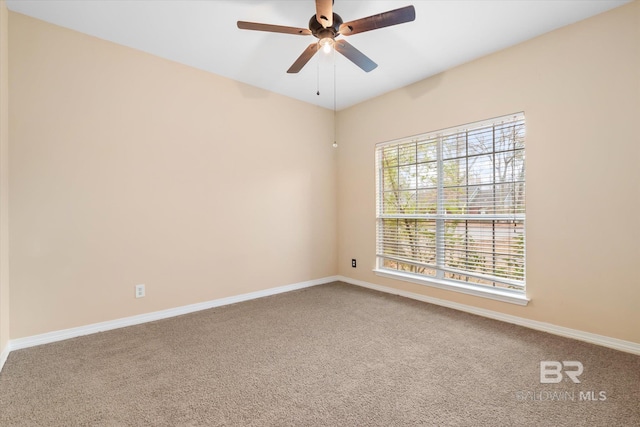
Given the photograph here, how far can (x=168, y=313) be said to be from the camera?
3.13 metres

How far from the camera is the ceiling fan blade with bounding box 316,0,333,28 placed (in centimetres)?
184

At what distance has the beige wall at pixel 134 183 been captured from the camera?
8.07ft

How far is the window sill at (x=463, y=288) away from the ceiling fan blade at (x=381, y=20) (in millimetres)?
2604

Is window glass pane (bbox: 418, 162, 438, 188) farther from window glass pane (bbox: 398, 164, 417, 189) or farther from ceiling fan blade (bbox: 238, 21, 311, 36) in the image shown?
ceiling fan blade (bbox: 238, 21, 311, 36)

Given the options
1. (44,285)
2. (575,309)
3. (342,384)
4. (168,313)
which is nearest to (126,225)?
(44,285)

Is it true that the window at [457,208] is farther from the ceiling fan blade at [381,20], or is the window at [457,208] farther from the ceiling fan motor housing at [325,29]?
the ceiling fan motor housing at [325,29]

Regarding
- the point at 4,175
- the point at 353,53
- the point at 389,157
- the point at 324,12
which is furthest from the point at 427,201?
the point at 4,175

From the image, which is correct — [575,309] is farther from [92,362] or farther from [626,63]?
[92,362]

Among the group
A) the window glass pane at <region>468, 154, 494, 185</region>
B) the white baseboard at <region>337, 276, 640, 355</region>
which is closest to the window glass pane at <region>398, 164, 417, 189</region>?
the window glass pane at <region>468, 154, 494, 185</region>

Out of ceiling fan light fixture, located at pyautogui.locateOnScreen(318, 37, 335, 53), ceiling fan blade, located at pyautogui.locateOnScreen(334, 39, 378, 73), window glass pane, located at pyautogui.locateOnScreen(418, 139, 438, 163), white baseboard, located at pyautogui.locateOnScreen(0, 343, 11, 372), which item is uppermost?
ceiling fan light fixture, located at pyautogui.locateOnScreen(318, 37, 335, 53)

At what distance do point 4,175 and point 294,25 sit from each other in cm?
258

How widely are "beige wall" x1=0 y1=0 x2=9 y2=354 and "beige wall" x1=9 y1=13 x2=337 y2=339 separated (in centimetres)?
6

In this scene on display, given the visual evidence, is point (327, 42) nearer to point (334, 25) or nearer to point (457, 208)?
point (334, 25)

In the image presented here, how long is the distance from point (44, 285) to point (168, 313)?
1058mm
